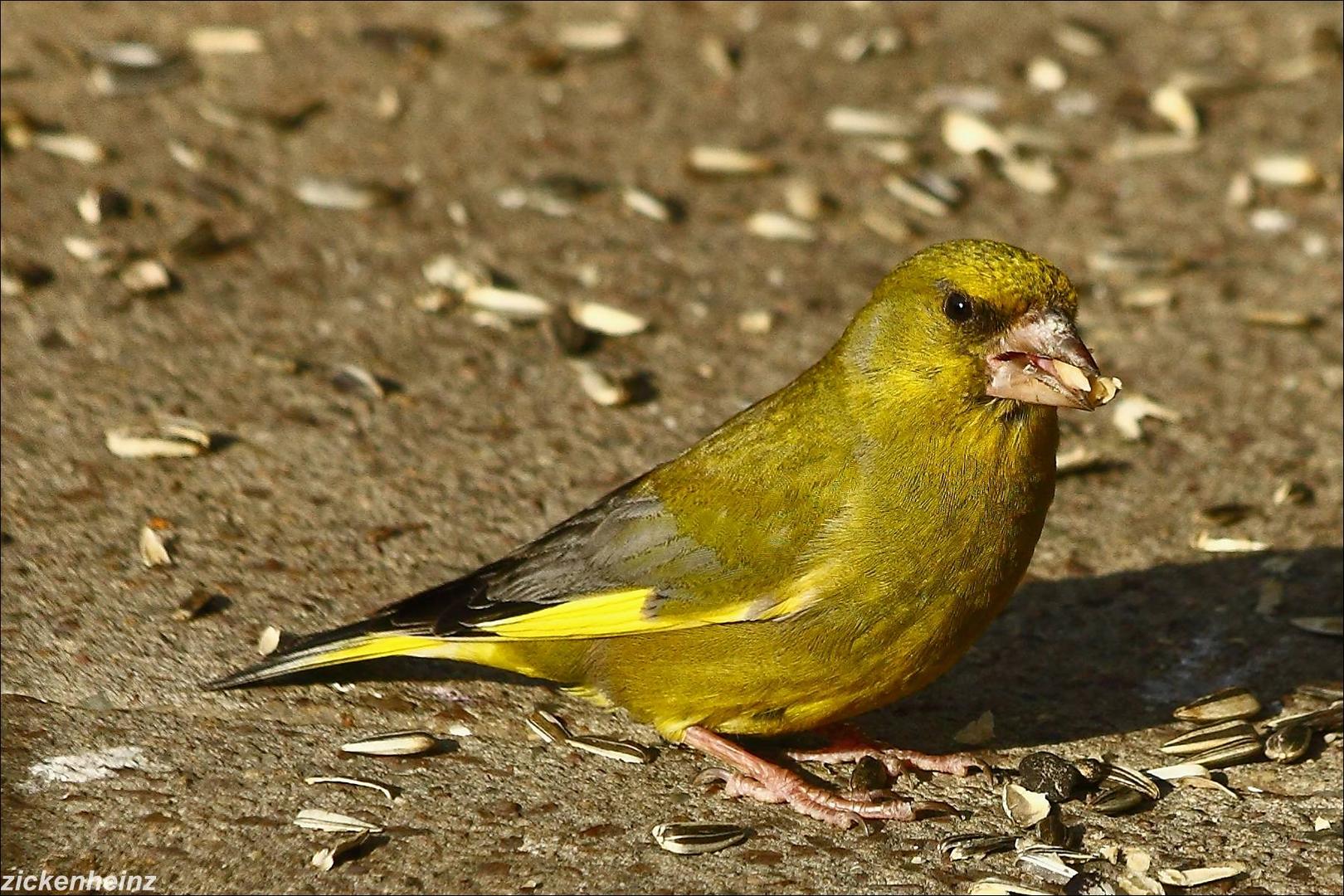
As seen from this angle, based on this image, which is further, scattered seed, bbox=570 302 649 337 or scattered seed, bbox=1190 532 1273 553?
scattered seed, bbox=570 302 649 337

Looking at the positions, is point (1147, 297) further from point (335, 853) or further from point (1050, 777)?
point (335, 853)

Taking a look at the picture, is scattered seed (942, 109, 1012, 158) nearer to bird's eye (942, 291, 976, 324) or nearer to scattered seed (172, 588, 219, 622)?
bird's eye (942, 291, 976, 324)

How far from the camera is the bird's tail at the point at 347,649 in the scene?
4.09m

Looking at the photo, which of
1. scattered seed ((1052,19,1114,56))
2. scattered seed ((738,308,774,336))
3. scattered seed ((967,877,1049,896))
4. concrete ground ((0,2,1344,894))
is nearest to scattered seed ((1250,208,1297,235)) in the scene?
concrete ground ((0,2,1344,894))

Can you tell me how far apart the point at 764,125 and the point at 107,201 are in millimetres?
2893

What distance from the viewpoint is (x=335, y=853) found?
3641 millimetres

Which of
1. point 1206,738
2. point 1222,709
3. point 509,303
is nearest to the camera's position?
point 1206,738

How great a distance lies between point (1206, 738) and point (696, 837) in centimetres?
137

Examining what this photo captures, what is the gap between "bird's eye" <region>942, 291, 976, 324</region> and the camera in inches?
152

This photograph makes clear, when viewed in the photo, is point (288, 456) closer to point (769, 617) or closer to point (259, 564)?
point (259, 564)

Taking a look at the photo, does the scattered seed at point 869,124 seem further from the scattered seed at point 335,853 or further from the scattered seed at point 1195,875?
the scattered seed at point 335,853

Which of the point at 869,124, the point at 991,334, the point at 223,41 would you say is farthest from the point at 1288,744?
the point at 223,41

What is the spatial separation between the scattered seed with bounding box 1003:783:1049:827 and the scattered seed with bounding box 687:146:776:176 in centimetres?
386

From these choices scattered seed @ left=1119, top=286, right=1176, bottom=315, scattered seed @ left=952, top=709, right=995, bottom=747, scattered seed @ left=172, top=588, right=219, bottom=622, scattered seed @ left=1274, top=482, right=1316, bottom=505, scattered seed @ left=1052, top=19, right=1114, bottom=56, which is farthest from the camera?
scattered seed @ left=1052, top=19, right=1114, bottom=56
